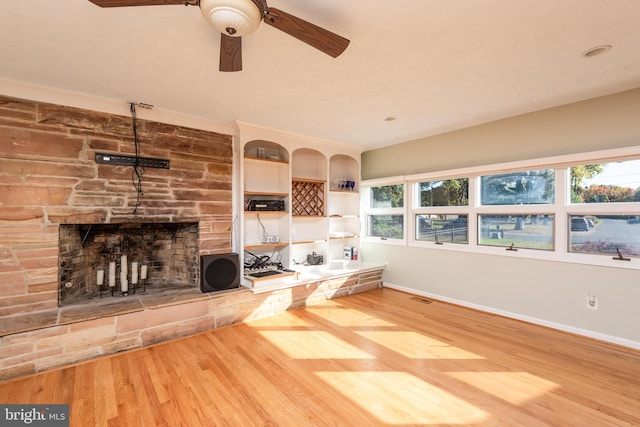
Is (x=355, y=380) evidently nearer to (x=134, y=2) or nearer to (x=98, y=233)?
(x=134, y=2)

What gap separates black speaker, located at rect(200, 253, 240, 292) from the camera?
120 inches

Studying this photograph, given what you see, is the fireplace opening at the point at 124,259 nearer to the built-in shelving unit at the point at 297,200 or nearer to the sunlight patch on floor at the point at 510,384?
the built-in shelving unit at the point at 297,200

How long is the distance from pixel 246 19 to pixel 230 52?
1.09 feet

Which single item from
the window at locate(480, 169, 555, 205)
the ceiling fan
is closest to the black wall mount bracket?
the ceiling fan

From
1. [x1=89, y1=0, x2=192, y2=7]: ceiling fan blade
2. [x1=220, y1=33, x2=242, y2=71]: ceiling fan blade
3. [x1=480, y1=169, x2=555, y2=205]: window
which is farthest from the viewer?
[x1=480, y1=169, x2=555, y2=205]: window

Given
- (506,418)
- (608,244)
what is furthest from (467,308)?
(506,418)

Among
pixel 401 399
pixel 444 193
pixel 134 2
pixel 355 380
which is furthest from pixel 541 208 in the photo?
pixel 134 2

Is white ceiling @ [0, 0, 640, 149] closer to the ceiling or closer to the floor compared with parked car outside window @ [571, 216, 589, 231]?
closer to the ceiling

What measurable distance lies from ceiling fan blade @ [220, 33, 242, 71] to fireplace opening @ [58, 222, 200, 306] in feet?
7.01

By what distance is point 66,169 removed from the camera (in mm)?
2533

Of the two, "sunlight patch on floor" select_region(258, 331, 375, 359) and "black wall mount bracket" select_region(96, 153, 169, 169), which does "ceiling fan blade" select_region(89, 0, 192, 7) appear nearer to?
"black wall mount bracket" select_region(96, 153, 169, 169)

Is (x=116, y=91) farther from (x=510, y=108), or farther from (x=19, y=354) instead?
(x=510, y=108)

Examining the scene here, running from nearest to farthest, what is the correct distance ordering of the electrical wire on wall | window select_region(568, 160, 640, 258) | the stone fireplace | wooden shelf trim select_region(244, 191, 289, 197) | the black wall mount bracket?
the stone fireplace, window select_region(568, 160, 640, 258), the black wall mount bracket, the electrical wire on wall, wooden shelf trim select_region(244, 191, 289, 197)

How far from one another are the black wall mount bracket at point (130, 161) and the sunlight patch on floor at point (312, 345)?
80.8 inches
